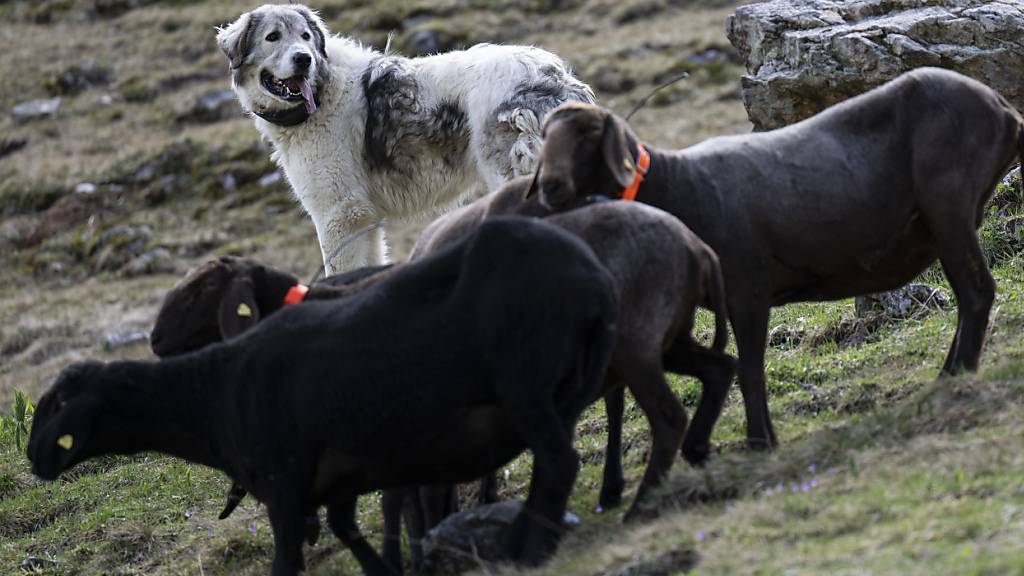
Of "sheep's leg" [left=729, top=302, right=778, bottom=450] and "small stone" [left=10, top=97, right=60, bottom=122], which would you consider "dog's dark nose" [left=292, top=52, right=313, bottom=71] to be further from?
"small stone" [left=10, top=97, right=60, bottom=122]

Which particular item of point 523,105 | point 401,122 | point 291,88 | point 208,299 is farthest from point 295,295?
point 291,88

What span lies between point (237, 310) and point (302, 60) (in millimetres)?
4589

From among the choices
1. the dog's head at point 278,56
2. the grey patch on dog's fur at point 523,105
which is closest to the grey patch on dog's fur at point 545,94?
the grey patch on dog's fur at point 523,105

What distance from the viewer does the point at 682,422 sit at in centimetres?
745

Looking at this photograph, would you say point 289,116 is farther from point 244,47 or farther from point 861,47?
point 861,47

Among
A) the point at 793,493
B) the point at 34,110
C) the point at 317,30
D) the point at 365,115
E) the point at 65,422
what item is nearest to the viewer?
the point at 793,493

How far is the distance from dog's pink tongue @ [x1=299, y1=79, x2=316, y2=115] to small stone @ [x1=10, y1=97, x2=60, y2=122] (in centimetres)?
2878

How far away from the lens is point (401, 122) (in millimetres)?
12289

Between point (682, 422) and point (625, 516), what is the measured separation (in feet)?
1.89

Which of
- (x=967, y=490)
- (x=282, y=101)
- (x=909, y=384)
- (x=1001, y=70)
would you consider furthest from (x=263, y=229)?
(x=967, y=490)

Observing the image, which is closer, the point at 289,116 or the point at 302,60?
the point at 302,60

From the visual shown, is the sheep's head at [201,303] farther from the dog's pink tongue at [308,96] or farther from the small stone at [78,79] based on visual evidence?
the small stone at [78,79]

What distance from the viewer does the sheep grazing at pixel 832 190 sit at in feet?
26.7

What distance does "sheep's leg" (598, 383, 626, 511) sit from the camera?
26.8 ft
